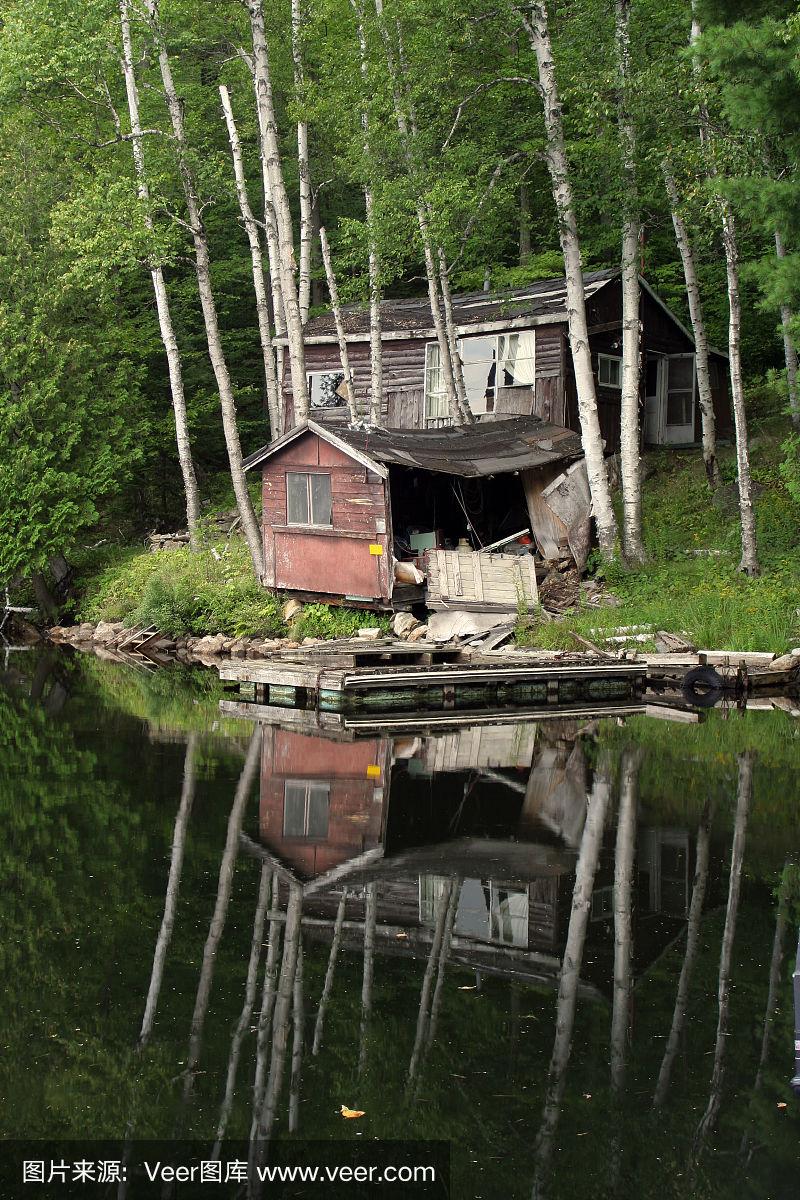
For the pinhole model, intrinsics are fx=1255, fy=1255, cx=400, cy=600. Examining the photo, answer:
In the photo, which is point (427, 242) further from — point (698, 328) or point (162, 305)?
point (162, 305)

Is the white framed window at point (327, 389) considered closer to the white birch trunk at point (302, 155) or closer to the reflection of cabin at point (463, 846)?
the white birch trunk at point (302, 155)

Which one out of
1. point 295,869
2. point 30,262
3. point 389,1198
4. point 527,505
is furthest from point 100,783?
point 30,262

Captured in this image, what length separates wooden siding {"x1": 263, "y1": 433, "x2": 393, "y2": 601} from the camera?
82.8 ft

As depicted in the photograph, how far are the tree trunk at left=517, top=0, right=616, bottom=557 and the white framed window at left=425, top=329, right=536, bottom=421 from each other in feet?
20.1

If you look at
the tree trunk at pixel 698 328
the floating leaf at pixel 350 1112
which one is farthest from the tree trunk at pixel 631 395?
the floating leaf at pixel 350 1112

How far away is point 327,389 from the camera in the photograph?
113 feet

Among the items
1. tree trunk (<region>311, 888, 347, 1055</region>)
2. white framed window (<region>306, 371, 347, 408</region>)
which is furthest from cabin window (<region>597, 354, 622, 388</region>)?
tree trunk (<region>311, 888, 347, 1055</region>)

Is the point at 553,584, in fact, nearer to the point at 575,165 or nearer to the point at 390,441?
the point at 390,441

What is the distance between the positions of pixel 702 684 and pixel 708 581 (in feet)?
10.2

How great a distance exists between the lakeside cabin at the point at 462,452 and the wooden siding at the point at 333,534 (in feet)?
0.10

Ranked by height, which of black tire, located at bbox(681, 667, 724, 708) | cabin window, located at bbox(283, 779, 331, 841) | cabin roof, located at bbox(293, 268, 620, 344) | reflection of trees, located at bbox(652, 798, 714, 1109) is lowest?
black tire, located at bbox(681, 667, 724, 708)

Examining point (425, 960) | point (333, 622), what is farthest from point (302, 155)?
point (425, 960)

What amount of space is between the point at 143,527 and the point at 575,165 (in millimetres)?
15665

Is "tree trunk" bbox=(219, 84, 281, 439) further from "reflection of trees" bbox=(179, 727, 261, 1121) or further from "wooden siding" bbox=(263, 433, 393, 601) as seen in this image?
"reflection of trees" bbox=(179, 727, 261, 1121)
